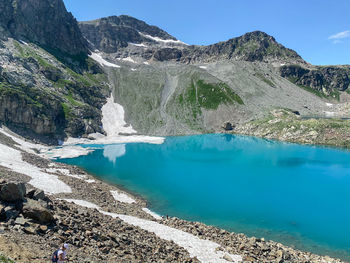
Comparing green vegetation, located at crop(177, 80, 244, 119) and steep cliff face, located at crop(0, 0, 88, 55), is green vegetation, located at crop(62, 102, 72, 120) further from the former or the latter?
steep cliff face, located at crop(0, 0, 88, 55)

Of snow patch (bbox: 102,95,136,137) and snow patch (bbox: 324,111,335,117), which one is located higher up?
snow patch (bbox: 324,111,335,117)

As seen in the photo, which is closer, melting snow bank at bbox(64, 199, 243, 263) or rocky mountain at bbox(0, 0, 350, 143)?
melting snow bank at bbox(64, 199, 243, 263)

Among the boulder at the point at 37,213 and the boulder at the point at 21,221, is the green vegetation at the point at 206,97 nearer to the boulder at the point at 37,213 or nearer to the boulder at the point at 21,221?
the boulder at the point at 37,213

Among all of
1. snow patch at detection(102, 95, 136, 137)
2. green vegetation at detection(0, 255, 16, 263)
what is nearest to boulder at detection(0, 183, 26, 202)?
green vegetation at detection(0, 255, 16, 263)

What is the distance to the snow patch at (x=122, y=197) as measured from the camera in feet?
140

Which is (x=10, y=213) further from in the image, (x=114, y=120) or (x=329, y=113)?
(x=329, y=113)

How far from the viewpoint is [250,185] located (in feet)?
180

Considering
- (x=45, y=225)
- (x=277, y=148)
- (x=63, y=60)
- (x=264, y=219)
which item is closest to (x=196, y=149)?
(x=277, y=148)

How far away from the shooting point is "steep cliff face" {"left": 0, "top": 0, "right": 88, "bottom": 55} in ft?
506

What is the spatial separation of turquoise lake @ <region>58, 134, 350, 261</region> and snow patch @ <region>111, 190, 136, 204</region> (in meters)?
3.45

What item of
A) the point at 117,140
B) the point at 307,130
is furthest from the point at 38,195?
the point at 307,130

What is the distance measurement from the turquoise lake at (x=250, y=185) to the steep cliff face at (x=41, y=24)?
110974 millimetres

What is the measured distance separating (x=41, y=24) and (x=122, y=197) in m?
177

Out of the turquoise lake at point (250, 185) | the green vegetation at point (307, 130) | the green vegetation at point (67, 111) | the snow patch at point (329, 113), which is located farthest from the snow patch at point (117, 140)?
the snow patch at point (329, 113)
